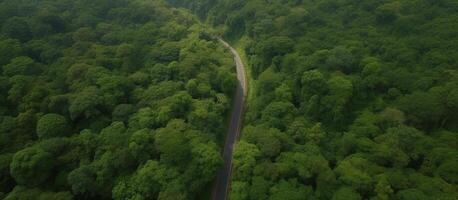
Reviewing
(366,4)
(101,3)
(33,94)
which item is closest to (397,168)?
(366,4)

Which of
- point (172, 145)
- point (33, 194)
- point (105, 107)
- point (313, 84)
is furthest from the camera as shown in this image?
point (313, 84)

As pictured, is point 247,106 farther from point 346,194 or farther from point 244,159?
point 346,194

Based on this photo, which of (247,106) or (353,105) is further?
(247,106)

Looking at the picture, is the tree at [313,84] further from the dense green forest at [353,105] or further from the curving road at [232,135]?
the curving road at [232,135]

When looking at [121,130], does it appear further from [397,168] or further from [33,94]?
[397,168]

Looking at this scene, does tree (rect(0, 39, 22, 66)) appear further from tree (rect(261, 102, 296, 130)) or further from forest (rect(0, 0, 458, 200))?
tree (rect(261, 102, 296, 130))

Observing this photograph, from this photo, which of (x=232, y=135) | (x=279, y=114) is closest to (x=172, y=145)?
(x=232, y=135)

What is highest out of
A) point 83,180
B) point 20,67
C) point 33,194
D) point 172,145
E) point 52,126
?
point 20,67
